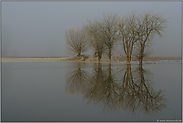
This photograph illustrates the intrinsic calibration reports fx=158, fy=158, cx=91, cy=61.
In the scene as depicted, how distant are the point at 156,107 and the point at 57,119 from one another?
5.21 feet

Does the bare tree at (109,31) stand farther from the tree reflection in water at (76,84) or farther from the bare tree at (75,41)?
the tree reflection in water at (76,84)

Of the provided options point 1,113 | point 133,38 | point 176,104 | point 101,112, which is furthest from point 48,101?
point 133,38

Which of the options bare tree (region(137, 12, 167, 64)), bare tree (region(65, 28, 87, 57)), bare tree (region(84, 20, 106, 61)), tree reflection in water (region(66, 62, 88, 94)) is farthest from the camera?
bare tree (region(65, 28, 87, 57))

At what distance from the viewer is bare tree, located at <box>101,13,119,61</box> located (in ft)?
55.1

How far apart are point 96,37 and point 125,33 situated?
12.0ft

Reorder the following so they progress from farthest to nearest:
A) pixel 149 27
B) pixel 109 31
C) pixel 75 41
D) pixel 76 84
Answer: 1. pixel 75 41
2. pixel 109 31
3. pixel 149 27
4. pixel 76 84

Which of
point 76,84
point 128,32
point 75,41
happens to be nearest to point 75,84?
point 76,84

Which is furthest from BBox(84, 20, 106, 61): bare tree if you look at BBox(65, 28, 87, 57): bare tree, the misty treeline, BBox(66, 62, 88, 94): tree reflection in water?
BBox(66, 62, 88, 94): tree reflection in water

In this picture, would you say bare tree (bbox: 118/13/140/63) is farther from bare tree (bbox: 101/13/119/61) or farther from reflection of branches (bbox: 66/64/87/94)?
reflection of branches (bbox: 66/64/87/94)

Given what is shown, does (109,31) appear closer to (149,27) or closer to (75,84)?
(149,27)

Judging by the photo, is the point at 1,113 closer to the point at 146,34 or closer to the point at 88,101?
the point at 88,101

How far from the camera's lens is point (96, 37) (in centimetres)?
1736

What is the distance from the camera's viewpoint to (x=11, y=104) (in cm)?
273

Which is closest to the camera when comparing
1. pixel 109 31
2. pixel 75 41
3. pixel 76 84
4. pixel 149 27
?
pixel 76 84
